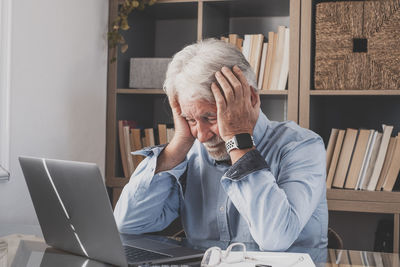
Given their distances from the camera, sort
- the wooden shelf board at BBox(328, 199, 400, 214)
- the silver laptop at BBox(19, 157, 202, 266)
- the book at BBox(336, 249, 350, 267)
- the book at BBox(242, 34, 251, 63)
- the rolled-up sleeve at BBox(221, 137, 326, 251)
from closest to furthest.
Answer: the silver laptop at BBox(19, 157, 202, 266) → the book at BBox(336, 249, 350, 267) → the rolled-up sleeve at BBox(221, 137, 326, 251) → the wooden shelf board at BBox(328, 199, 400, 214) → the book at BBox(242, 34, 251, 63)

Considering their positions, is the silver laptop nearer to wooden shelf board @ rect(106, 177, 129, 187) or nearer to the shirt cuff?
the shirt cuff

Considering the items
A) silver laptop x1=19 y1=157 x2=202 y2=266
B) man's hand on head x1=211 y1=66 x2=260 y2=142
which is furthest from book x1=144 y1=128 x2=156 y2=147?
silver laptop x1=19 y1=157 x2=202 y2=266

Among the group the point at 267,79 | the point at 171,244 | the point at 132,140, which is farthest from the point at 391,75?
the point at 171,244

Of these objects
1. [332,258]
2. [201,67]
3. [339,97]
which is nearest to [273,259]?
[332,258]

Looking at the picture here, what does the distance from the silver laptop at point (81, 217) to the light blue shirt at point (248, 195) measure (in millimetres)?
240

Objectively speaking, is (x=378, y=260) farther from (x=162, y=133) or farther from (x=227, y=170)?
(x=162, y=133)

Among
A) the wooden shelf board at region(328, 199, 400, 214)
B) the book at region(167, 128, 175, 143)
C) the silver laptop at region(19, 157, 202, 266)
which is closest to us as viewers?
the silver laptop at region(19, 157, 202, 266)

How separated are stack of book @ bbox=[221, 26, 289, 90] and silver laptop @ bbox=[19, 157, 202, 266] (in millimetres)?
1358

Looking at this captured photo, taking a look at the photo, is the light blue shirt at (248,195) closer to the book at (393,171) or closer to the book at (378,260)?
the book at (378,260)

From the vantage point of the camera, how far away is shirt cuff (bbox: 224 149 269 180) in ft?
4.42

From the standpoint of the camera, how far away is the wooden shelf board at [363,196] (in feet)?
7.51

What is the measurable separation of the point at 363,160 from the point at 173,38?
1291mm

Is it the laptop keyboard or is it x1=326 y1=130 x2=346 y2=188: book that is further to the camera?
x1=326 y1=130 x2=346 y2=188: book

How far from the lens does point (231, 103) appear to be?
145 cm
